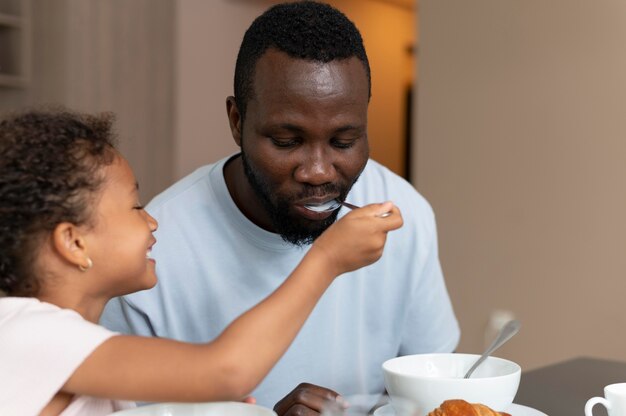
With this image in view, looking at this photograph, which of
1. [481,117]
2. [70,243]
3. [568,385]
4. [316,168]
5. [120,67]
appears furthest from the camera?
[120,67]

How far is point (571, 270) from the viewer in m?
2.87

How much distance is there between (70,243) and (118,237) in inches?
2.1

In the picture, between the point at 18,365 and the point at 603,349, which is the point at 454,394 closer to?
the point at 18,365

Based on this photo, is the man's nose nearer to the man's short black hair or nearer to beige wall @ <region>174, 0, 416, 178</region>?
the man's short black hair

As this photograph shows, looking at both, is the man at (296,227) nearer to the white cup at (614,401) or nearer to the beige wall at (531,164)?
the white cup at (614,401)

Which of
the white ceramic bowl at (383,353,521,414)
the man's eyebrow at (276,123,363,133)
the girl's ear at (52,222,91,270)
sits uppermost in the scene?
the man's eyebrow at (276,123,363,133)

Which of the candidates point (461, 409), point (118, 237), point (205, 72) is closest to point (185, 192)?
point (118, 237)

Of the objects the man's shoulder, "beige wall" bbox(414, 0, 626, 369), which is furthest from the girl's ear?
"beige wall" bbox(414, 0, 626, 369)

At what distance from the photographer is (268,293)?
1316 mm

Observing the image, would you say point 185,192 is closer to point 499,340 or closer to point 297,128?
point 297,128

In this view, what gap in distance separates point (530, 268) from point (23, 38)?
245cm

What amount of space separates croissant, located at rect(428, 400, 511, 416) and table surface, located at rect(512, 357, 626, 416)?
35 cm

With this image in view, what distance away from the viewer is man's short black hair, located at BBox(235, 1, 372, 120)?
1.17 metres

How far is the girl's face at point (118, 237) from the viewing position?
88 centimetres
